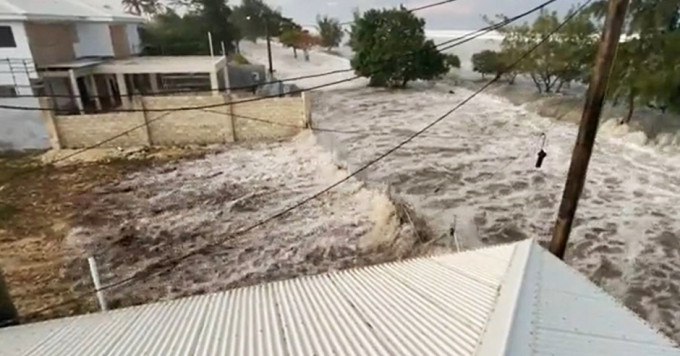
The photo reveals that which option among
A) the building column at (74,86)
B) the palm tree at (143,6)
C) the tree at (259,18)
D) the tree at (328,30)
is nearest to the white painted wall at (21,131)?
the building column at (74,86)

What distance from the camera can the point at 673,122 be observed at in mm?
15961

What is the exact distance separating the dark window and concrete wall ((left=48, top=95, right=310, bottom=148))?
523 cm

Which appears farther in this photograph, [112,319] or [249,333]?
[112,319]

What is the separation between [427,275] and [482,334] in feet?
5.14

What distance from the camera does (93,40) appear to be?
22.2 m

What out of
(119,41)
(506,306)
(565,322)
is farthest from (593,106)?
(119,41)

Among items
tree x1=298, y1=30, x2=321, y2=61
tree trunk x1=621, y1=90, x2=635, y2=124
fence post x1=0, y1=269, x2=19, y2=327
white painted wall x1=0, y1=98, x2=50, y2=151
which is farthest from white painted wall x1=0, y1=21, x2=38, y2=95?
tree x1=298, y1=30, x2=321, y2=61

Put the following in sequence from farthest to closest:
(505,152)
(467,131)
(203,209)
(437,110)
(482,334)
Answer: (437,110)
(467,131)
(505,152)
(203,209)
(482,334)

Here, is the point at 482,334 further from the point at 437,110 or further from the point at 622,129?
the point at 437,110

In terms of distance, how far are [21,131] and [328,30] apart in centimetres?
4009

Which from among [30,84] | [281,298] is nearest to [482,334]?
[281,298]

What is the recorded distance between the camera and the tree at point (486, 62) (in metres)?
29.2

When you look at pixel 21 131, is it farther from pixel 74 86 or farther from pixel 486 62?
pixel 486 62

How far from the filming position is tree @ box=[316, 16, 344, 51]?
5100 cm
